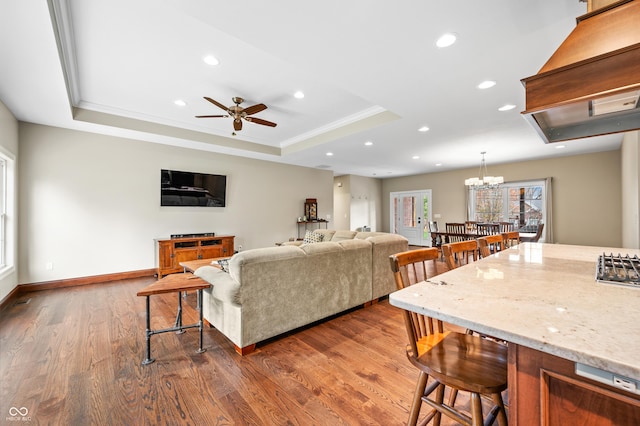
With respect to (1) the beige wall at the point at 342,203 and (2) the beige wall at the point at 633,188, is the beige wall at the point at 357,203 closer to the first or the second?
(1) the beige wall at the point at 342,203

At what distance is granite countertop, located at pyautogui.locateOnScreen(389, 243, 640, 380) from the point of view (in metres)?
0.61

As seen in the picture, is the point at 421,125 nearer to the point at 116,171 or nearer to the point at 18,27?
the point at 18,27

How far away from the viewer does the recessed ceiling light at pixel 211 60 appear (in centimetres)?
270

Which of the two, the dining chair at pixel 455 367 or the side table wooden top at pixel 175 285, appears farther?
the side table wooden top at pixel 175 285

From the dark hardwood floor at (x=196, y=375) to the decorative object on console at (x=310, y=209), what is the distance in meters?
4.44

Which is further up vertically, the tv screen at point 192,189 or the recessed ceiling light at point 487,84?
the recessed ceiling light at point 487,84

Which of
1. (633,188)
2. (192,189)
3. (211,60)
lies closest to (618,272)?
(211,60)

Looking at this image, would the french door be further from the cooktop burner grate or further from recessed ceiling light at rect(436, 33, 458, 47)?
the cooktop burner grate

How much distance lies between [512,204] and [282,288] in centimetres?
746

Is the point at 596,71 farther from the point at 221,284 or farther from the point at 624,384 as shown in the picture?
the point at 221,284

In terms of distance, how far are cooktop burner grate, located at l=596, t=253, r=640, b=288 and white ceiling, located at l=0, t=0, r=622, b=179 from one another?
1701 mm

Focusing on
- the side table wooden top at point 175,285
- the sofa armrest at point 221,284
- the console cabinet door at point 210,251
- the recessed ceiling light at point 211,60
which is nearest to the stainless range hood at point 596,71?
the sofa armrest at point 221,284

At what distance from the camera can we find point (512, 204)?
7.28 meters

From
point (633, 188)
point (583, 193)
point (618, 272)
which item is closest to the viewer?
point (618, 272)
